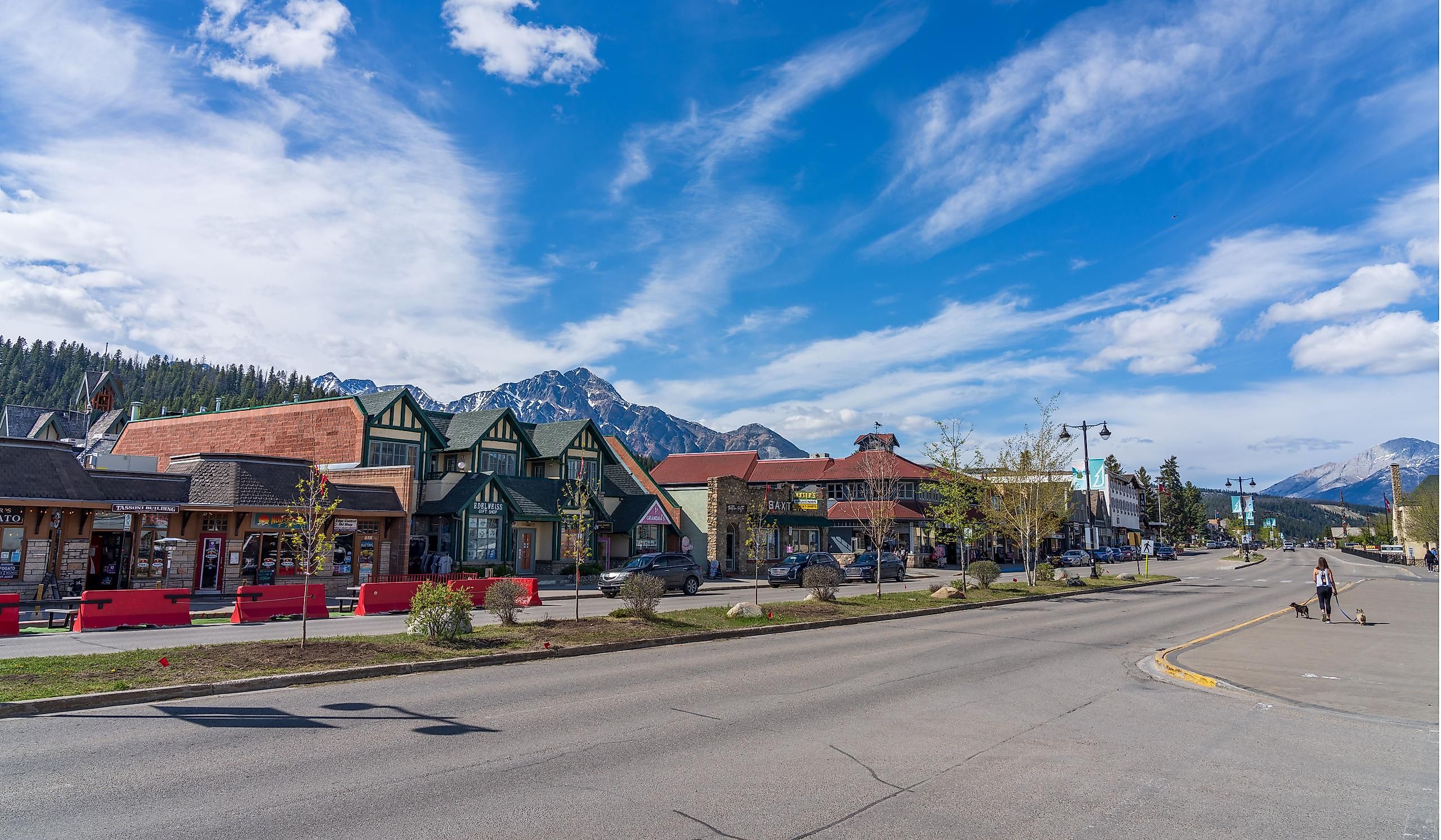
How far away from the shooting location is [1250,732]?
33.0 feet

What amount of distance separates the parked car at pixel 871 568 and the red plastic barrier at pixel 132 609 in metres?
32.7

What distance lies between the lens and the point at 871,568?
4606cm

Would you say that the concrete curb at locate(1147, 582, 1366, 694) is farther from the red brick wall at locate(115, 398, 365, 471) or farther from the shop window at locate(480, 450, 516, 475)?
the shop window at locate(480, 450, 516, 475)

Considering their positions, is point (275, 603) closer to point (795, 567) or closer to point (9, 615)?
point (9, 615)

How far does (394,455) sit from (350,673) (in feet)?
104

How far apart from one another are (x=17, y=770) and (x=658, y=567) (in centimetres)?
2583

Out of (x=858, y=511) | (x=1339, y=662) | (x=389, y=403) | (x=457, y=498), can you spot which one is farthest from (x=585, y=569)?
(x=1339, y=662)

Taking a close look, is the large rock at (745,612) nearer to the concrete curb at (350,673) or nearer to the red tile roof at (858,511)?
the concrete curb at (350,673)

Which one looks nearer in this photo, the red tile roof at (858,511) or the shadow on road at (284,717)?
the shadow on road at (284,717)

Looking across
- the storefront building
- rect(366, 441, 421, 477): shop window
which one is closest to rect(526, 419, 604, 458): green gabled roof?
rect(366, 441, 421, 477): shop window

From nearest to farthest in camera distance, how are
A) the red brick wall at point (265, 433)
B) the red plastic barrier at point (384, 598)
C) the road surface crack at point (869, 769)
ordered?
the road surface crack at point (869, 769), the red plastic barrier at point (384, 598), the red brick wall at point (265, 433)

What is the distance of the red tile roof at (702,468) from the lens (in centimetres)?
6519

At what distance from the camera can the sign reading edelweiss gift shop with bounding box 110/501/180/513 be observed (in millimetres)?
28375

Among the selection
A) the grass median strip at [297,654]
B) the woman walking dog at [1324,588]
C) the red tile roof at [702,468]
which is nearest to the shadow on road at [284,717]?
the grass median strip at [297,654]
